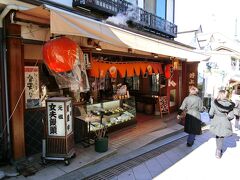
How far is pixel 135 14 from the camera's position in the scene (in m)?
10.8

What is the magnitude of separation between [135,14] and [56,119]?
287 inches

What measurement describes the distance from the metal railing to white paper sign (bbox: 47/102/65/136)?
4289 millimetres

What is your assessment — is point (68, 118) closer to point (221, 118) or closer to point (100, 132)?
point (100, 132)

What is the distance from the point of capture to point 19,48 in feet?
18.3

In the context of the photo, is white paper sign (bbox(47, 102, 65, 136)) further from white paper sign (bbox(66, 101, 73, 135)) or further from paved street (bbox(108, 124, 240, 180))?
paved street (bbox(108, 124, 240, 180))

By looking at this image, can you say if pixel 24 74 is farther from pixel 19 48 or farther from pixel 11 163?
pixel 11 163

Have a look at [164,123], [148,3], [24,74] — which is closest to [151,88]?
[164,123]

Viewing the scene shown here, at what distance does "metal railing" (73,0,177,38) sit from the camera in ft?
27.6

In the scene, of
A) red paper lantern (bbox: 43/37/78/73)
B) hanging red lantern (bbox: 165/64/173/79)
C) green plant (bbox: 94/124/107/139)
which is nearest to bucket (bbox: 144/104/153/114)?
hanging red lantern (bbox: 165/64/173/79)

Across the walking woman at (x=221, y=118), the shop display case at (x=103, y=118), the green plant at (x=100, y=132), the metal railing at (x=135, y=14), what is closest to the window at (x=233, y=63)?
the metal railing at (x=135, y=14)

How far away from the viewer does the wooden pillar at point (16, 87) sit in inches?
213

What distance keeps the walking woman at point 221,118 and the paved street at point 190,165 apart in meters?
0.50

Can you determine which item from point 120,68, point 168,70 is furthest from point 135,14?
point 168,70

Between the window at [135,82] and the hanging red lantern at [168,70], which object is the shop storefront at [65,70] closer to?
the hanging red lantern at [168,70]
